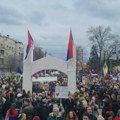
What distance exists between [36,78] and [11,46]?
11273 cm

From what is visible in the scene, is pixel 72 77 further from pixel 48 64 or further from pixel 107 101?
pixel 107 101

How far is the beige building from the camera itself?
365 ft

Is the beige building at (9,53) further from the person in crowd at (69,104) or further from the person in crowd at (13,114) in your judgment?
the person in crowd at (13,114)

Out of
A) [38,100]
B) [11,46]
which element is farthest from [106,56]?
[38,100]

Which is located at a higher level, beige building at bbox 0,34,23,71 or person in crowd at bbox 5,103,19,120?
beige building at bbox 0,34,23,71

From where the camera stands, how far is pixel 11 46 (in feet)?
472

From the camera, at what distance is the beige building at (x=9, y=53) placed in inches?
4377

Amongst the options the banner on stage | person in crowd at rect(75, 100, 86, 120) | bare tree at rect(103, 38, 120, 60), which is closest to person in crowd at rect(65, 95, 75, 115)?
the banner on stage

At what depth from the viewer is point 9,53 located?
141 meters

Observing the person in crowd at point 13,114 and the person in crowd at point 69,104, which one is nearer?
the person in crowd at point 13,114

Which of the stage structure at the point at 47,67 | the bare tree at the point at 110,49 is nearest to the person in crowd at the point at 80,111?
the stage structure at the point at 47,67

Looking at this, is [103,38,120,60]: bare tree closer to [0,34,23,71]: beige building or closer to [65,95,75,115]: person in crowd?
[0,34,23,71]: beige building

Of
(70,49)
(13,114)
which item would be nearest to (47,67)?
(70,49)

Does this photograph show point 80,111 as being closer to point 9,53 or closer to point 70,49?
point 70,49
